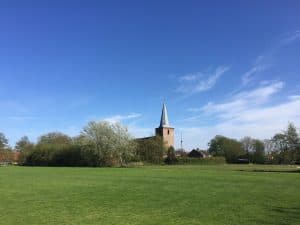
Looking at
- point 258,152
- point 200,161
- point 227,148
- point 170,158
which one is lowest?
point 200,161

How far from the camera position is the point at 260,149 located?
444 feet

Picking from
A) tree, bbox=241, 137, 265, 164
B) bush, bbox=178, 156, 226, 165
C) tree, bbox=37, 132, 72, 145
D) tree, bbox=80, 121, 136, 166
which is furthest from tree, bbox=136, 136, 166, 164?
tree, bbox=241, 137, 265, 164

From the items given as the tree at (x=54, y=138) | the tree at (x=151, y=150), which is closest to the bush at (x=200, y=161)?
the tree at (x=151, y=150)

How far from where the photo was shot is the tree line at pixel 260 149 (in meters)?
86.6

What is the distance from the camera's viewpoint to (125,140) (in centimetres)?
8862

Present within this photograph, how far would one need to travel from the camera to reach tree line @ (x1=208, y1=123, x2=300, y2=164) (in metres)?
86.6

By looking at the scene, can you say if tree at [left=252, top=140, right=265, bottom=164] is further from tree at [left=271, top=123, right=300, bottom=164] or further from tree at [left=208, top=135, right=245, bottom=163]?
tree at [left=271, top=123, right=300, bottom=164]

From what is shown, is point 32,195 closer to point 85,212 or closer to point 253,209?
point 85,212

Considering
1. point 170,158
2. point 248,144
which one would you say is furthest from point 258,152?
point 170,158

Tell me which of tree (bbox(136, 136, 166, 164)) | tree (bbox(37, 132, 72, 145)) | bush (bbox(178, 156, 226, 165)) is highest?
tree (bbox(37, 132, 72, 145))

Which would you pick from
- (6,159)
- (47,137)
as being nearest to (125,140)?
(47,137)

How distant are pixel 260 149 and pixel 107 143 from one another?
225ft

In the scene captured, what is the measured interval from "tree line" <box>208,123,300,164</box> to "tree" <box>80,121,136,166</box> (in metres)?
35.1

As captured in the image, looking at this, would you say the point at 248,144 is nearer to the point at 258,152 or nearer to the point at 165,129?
the point at 258,152
